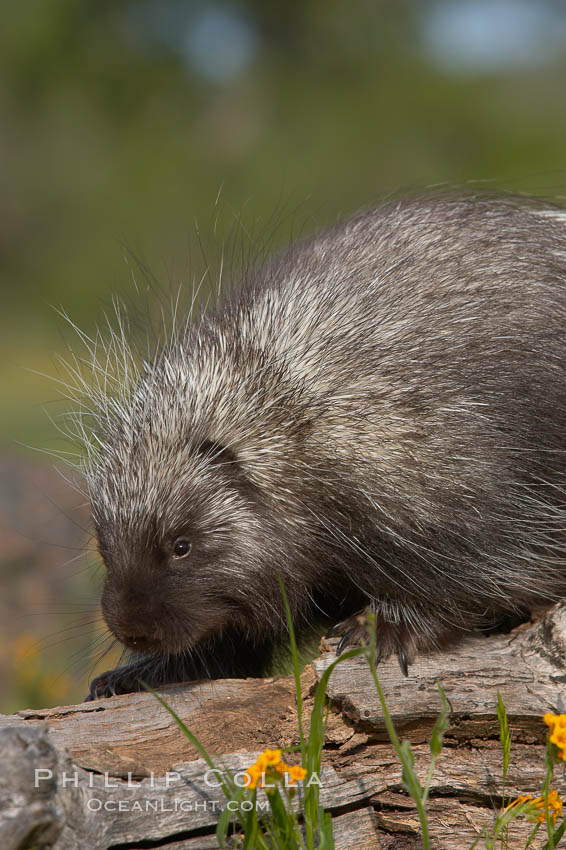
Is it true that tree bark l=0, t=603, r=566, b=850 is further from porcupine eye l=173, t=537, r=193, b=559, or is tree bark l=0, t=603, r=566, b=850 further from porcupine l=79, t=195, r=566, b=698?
porcupine eye l=173, t=537, r=193, b=559

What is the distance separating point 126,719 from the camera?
8.66 ft

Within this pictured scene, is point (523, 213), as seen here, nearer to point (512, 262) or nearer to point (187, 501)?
point (512, 262)

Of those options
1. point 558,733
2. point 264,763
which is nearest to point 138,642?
point 264,763

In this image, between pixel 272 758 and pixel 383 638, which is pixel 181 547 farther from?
pixel 272 758

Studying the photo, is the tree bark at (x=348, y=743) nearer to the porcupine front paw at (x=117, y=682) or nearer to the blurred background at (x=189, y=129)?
the porcupine front paw at (x=117, y=682)

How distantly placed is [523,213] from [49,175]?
637 inches

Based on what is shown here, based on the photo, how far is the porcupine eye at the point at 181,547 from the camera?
289 cm

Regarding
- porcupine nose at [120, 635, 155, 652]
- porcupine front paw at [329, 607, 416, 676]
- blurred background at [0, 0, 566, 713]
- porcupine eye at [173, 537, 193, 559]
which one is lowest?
porcupine front paw at [329, 607, 416, 676]

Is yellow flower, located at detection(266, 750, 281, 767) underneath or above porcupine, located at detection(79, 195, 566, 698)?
underneath

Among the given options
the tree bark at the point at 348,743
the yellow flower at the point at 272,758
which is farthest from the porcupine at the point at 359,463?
the yellow flower at the point at 272,758

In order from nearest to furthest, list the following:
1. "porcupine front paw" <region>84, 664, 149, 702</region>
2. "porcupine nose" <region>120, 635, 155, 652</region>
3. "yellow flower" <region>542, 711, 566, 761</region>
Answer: "yellow flower" <region>542, 711, 566, 761</region> → "porcupine nose" <region>120, 635, 155, 652</region> → "porcupine front paw" <region>84, 664, 149, 702</region>

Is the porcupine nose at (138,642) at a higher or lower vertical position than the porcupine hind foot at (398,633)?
higher

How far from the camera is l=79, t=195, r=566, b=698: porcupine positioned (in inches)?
114

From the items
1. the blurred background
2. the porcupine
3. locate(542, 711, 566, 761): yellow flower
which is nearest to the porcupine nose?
the porcupine
